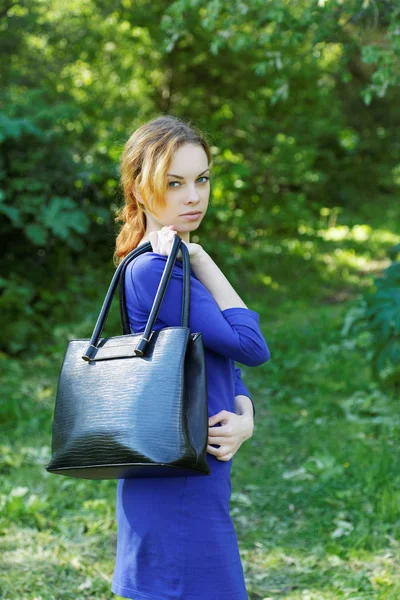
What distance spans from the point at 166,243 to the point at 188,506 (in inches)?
25.9

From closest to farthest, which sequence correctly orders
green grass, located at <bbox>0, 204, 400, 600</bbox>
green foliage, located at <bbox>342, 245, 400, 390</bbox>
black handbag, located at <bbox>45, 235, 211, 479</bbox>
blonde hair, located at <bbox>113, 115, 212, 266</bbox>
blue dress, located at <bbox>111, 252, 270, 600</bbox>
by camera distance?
black handbag, located at <bbox>45, 235, 211, 479</bbox>
blue dress, located at <bbox>111, 252, 270, 600</bbox>
blonde hair, located at <bbox>113, 115, 212, 266</bbox>
green grass, located at <bbox>0, 204, 400, 600</bbox>
green foliage, located at <bbox>342, 245, 400, 390</bbox>

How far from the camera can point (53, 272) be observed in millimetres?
7867

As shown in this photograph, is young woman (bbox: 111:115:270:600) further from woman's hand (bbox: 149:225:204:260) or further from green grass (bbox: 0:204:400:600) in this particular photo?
green grass (bbox: 0:204:400:600)

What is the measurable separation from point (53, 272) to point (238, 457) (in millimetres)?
3514

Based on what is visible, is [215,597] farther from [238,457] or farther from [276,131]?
[276,131]

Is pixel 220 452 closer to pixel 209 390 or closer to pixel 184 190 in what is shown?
pixel 209 390

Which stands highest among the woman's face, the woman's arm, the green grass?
the woman's face

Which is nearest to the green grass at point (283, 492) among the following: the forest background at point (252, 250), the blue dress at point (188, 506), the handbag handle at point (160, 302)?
the forest background at point (252, 250)

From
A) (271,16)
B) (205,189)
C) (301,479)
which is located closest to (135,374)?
(205,189)

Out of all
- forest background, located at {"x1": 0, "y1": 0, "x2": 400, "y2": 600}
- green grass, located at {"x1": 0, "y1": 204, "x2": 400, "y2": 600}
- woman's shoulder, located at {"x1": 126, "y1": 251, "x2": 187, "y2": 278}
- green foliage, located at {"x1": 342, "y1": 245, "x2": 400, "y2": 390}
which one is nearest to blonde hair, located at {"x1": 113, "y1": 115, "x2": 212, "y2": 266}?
woman's shoulder, located at {"x1": 126, "y1": 251, "x2": 187, "y2": 278}

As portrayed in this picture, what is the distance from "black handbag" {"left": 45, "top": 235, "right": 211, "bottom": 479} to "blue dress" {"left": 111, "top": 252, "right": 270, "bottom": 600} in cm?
7

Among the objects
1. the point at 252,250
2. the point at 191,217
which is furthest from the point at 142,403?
the point at 252,250

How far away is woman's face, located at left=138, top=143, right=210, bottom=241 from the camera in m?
2.09

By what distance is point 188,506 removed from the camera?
2002 millimetres
